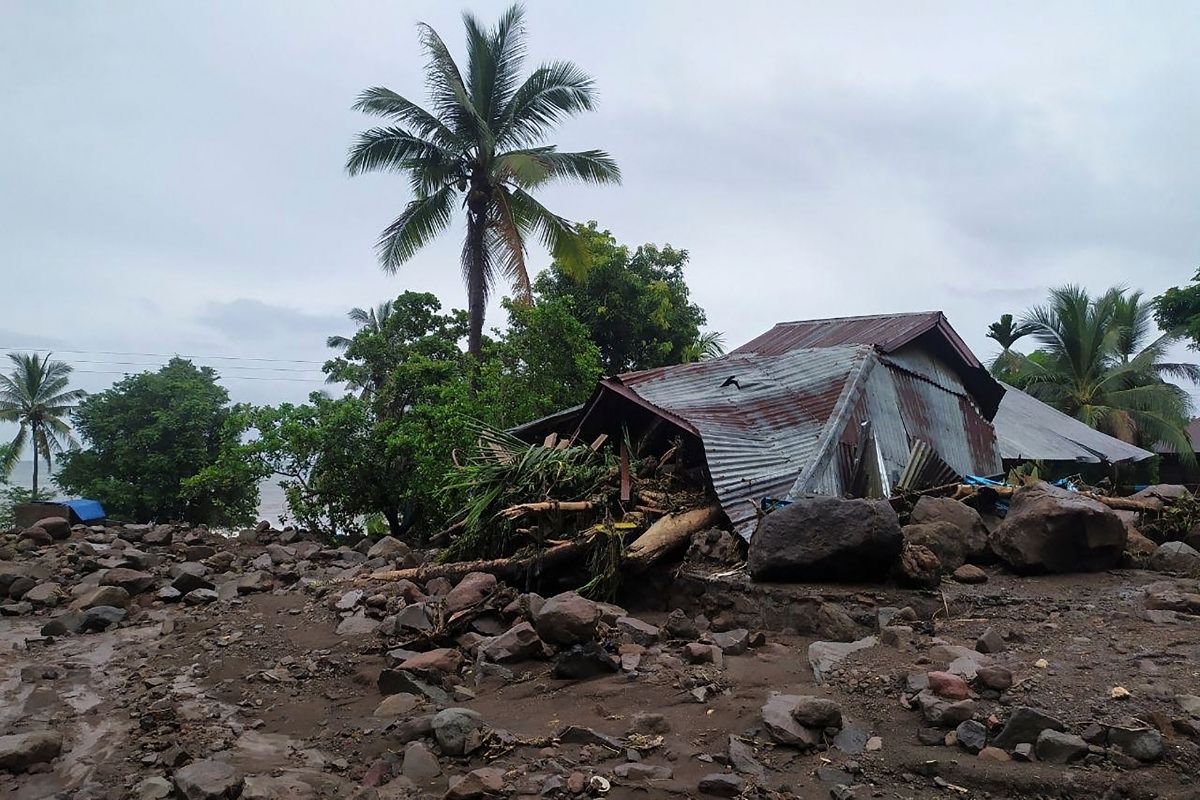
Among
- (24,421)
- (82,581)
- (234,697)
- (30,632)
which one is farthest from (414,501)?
(24,421)

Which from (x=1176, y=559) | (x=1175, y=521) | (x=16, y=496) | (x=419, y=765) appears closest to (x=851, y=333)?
(x=1175, y=521)

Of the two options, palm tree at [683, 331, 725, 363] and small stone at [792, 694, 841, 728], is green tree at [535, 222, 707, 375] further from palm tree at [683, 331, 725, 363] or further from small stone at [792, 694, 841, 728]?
small stone at [792, 694, 841, 728]

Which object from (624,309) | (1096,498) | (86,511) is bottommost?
(1096,498)

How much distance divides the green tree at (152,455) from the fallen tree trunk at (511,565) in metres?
13.9

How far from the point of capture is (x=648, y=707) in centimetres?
509

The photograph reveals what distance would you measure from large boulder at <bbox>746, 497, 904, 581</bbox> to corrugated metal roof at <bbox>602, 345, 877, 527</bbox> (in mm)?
977

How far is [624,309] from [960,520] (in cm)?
1290

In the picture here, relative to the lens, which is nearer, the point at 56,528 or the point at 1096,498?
the point at 1096,498

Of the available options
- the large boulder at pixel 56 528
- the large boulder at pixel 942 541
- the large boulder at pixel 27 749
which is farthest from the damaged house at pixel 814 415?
the large boulder at pixel 56 528

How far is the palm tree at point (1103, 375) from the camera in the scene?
77.9ft

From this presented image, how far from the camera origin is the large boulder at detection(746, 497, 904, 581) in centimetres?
650

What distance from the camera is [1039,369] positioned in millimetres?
25547

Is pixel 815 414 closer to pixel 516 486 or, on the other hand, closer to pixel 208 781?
pixel 516 486

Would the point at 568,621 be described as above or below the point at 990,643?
above
